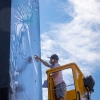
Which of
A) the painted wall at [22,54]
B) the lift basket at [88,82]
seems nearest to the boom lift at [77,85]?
the lift basket at [88,82]

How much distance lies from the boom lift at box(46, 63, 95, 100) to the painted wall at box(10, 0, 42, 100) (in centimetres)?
32

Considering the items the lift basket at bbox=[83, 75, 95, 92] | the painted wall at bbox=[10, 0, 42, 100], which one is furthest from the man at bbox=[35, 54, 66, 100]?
the lift basket at bbox=[83, 75, 95, 92]

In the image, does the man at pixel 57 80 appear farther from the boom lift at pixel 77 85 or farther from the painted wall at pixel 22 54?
the painted wall at pixel 22 54

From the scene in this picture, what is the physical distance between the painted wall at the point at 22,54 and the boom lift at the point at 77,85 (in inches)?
12.4

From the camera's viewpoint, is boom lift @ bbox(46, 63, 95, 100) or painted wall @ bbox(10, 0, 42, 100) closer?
painted wall @ bbox(10, 0, 42, 100)

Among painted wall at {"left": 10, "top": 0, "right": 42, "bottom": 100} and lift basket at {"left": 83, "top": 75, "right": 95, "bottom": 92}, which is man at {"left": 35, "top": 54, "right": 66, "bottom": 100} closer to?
painted wall at {"left": 10, "top": 0, "right": 42, "bottom": 100}

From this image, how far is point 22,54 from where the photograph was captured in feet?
13.5

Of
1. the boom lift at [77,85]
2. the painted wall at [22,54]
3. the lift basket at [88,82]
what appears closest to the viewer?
the painted wall at [22,54]

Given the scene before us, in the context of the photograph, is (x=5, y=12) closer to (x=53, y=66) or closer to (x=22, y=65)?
(x=22, y=65)

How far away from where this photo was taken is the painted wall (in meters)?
3.50

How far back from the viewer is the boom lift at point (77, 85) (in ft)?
16.0

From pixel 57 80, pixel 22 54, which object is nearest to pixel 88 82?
pixel 57 80

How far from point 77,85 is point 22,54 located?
1.28m

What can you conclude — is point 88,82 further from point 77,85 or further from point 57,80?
point 57,80
